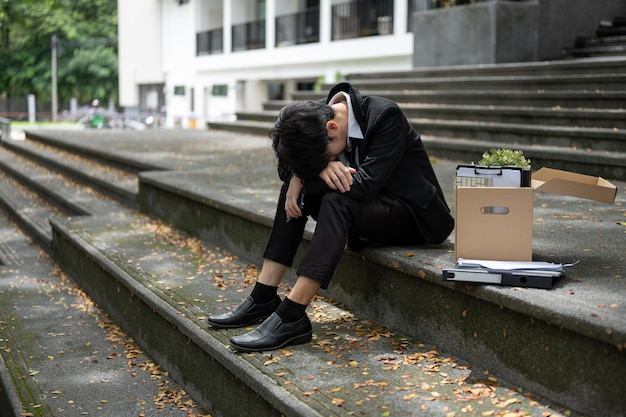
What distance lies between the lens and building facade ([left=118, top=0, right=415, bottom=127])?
730 inches

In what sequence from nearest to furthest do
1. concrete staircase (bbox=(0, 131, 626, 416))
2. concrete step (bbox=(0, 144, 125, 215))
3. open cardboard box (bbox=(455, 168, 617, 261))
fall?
concrete staircase (bbox=(0, 131, 626, 416)) < open cardboard box (bbox=(455, 168, 617, 261)) < concrete step (bbox=(0, 144, 125, 215))

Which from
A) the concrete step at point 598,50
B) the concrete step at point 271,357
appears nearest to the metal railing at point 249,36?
the concrete step at point 598,50

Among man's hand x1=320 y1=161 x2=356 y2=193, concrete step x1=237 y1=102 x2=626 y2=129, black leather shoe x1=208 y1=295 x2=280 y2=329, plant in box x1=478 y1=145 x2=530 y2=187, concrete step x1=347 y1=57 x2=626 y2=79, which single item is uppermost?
concrete step x1=347 y1=57 x2=626 y2=79

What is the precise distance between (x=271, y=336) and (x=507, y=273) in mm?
942

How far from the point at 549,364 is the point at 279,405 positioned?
2.94 feet

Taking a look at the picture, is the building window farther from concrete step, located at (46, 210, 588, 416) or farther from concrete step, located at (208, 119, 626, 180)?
concrete step, located at (46, 210, 588, 416)

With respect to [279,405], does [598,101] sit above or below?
above

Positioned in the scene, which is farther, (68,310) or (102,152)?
(102,152)

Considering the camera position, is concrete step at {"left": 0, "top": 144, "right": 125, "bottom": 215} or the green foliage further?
concrete step at {"left": 0, "top": 144, "right": 125, "bottom": 215}

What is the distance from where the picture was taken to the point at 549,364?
8.61 feet

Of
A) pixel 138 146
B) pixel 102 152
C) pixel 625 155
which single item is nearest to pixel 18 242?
pixel 102 152

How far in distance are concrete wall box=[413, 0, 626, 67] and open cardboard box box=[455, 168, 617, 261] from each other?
7188mm

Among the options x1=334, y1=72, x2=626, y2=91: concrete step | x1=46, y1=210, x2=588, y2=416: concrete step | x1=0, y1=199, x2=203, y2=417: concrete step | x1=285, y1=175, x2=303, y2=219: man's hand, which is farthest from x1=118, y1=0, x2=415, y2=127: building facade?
x1=285, y1=175, x2=303, y2=219: man's hand

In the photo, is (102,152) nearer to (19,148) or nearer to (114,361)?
(19,148)
